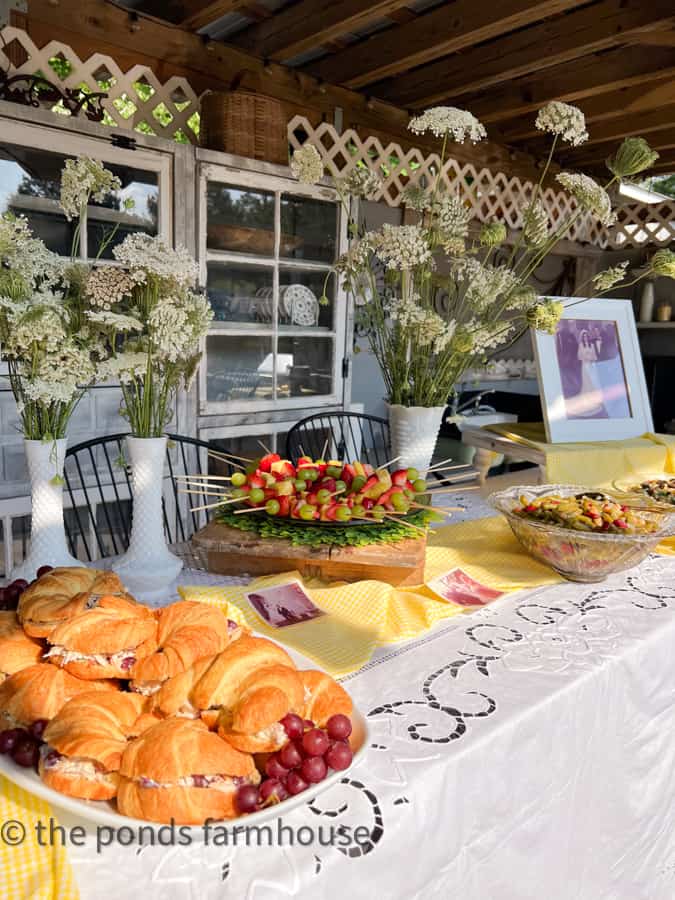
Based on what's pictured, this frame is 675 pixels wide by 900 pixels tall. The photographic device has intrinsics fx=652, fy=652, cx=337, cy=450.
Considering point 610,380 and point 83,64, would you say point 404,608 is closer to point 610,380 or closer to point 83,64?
point 610,380

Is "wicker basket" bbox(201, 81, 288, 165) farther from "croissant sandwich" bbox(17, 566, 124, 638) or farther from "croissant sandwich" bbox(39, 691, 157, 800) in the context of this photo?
"croissant sandwich" bbox(39, 691, 157, 800)

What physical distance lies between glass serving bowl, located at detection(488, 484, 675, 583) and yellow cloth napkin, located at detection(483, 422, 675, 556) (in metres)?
0.52

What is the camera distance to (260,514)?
3.92 ft

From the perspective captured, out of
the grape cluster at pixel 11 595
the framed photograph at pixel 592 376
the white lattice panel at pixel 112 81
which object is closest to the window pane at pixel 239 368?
the white lattice panel at pixel 112 81

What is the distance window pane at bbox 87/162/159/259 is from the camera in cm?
258

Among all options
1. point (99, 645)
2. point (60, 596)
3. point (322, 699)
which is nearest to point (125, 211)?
point (60, 596)

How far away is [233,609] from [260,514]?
0.89ft

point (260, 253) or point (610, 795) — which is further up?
point (260, 253)

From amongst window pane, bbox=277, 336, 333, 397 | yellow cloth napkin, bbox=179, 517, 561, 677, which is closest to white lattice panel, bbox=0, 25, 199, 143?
window pane, bbox=277, 336, 333, 397

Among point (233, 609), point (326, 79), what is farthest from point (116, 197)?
point (233, 609)

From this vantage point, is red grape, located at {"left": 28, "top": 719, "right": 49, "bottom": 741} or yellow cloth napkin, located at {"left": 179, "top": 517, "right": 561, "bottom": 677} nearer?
red grape, located at {"left": 28, "top": 719, "right": 49, "bottom": 741}

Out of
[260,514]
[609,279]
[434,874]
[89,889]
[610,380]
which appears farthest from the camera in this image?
[610,380]

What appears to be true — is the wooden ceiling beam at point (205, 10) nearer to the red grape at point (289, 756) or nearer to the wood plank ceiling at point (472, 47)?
the wood plank ceiling at point (472, 47)

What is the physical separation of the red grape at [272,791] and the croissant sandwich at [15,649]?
290mm
